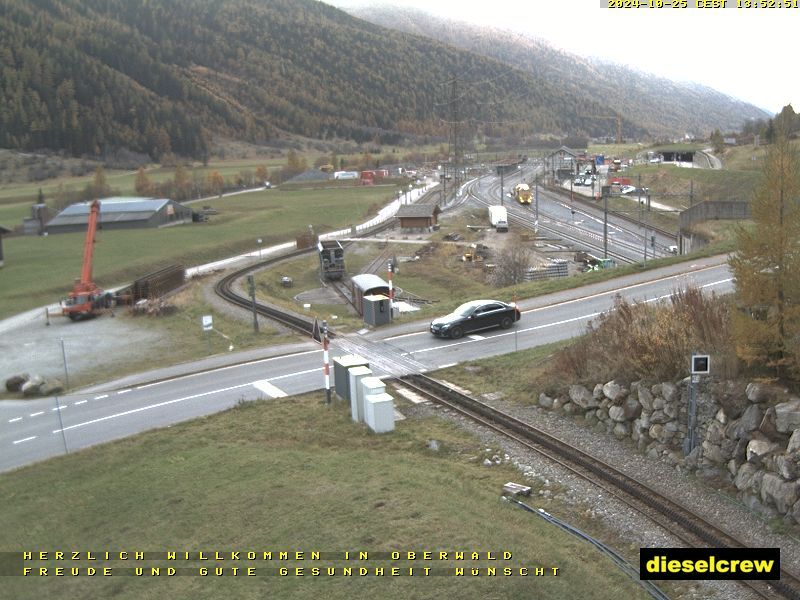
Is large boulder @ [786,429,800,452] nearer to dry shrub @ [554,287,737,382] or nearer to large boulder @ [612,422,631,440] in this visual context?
dry shrub @ [554,287,737,382]

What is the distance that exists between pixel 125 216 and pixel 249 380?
200ft

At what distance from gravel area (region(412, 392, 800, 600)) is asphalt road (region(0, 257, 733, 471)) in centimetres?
683

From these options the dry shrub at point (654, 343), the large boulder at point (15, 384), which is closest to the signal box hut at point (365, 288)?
the large boulder at point (15, 384)

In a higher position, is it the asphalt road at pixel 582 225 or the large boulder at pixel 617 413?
the large boulder at pixel 617 413

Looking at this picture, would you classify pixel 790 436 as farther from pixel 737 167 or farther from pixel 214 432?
pixel 737 167

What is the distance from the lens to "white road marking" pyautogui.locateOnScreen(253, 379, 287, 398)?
68.2 feet

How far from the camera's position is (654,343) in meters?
15.1

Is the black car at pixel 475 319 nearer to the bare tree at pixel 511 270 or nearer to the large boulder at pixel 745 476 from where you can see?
the large boulder at pixel 745 476

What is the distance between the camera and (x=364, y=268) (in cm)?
5559

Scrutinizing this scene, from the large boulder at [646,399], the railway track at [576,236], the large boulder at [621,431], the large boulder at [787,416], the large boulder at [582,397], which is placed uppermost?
the large boulder at [787,416]

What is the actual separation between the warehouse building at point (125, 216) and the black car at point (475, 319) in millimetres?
58660

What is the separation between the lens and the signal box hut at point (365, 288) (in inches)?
1374

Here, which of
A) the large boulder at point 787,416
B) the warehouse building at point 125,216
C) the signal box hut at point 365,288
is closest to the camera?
the large boulder at point 787,416

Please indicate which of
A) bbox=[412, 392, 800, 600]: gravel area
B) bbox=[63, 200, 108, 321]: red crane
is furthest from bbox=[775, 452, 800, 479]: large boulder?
bbox=[63, 200, 108, 321]: red crane
